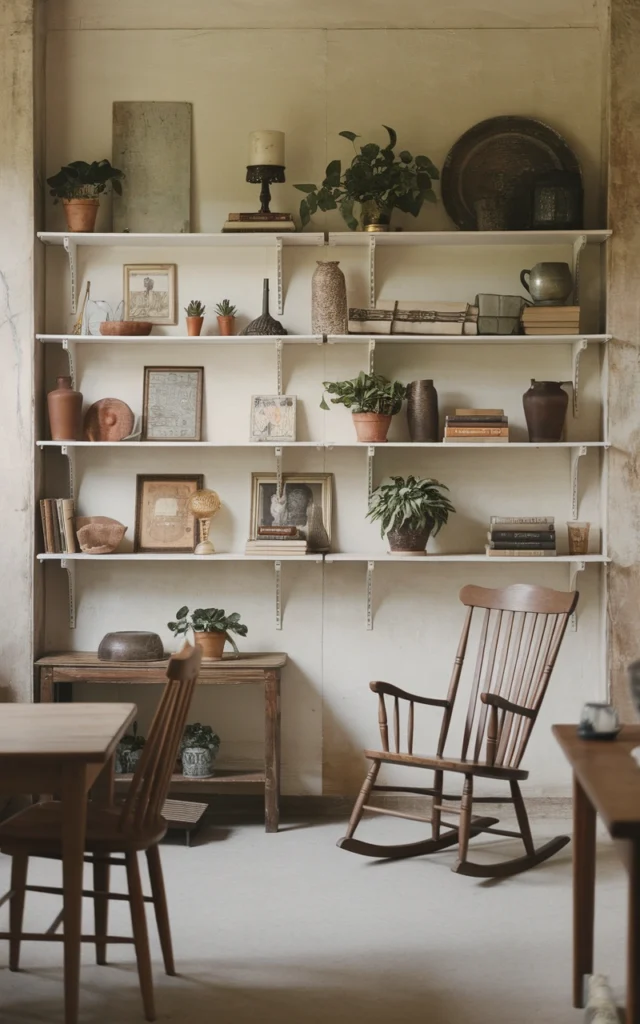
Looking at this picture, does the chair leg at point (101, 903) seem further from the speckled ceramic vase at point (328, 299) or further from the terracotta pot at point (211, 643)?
the speckled ceramic vase at point (328, 299)

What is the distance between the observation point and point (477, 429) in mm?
4910

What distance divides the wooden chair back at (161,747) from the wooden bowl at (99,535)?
1.90m

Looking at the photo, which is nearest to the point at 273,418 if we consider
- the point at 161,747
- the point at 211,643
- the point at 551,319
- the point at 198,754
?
the point at 211,643

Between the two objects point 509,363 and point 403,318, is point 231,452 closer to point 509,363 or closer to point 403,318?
point 403,318

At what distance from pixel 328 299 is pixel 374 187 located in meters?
0.51

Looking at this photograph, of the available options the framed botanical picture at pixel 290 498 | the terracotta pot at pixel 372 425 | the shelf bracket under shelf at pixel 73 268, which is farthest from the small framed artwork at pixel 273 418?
the shelf bracket under shelf at pixel 73 268

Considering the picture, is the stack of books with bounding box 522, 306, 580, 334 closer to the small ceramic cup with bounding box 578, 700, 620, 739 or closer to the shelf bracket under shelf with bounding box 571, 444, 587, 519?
the shelf bracket under shelf with bounding box 571, 444, 587, 519

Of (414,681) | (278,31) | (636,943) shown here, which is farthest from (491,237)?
(636,943)

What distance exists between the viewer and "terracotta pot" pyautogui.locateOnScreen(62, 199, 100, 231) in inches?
196

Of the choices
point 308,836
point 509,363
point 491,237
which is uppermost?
point 491,237

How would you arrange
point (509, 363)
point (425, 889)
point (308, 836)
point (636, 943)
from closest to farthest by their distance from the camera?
Result: point (636, 943) → point (425, 889) → point (308, 836) → point (509, 363)

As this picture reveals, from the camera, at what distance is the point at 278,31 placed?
512 cm

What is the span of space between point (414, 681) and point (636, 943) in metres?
2.81

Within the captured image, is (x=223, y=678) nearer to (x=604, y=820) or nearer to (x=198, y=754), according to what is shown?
(x=198, y=754)
